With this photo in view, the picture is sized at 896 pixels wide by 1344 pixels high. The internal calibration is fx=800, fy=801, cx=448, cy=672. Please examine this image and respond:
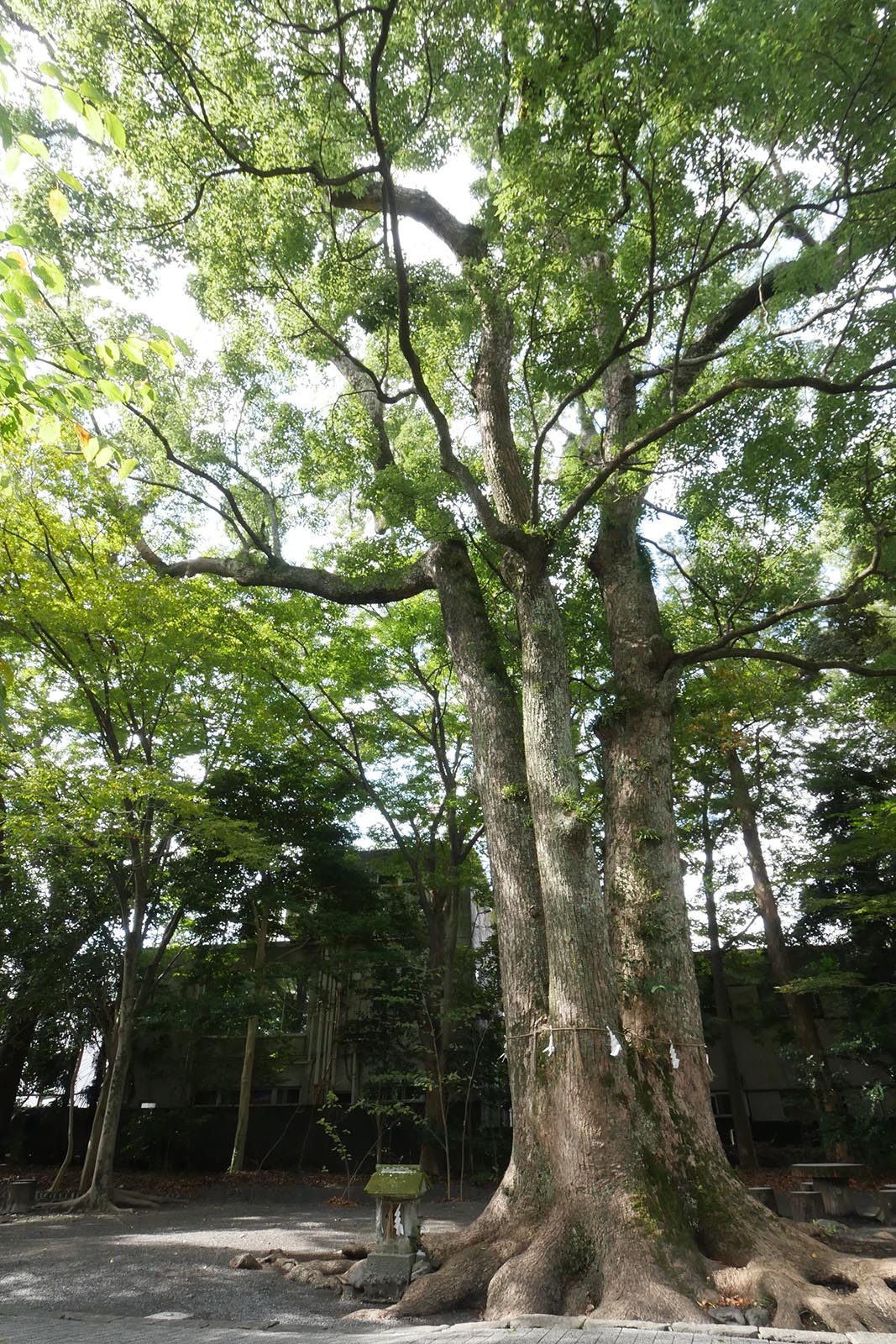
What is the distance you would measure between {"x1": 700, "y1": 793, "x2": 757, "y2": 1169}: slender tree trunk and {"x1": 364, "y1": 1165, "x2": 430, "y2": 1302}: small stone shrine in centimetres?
1085

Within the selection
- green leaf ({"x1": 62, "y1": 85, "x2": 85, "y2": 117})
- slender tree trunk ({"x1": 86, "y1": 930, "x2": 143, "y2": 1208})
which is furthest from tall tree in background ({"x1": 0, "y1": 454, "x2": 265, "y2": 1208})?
green leaf ({"x1": 62, "y1": 85, "x2": 85, "y2": 117})

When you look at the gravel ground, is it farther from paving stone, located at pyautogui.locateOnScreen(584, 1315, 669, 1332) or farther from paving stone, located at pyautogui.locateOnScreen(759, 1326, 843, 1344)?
paving stone, located at pyautogui.locateOnScreen(759, 1326, 843, 1344)

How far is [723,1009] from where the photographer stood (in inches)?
609

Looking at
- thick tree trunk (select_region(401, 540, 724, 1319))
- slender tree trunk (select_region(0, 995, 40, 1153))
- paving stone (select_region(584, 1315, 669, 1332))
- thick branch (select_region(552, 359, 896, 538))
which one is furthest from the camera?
slender tree trunk (select_region(0, 995, 40, 1153))

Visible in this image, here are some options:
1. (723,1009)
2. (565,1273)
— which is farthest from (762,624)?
(723,1009)

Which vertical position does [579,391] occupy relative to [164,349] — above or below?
above

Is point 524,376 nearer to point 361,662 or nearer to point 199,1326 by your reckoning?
point 361,662

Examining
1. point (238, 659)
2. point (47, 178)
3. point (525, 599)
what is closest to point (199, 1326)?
point (525, 599)

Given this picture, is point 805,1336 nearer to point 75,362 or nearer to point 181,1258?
point 181,1258

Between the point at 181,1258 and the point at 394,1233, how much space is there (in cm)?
235

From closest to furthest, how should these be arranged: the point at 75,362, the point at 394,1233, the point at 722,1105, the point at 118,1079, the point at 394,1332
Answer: the point at 75,362 → the point at 394,1332 → the point at 394,1233 → the point at 118,1079 → the point at 722,1105

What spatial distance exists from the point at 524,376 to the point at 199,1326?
25.8 ft

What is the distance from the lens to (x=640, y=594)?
324 inches

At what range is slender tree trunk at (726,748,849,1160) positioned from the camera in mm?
13219
